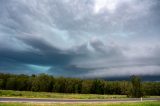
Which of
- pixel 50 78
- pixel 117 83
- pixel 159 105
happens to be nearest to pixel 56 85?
pixel 50 78

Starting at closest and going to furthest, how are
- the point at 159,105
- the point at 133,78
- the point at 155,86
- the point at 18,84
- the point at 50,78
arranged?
1. the point at 159,105
2. the point at 133,78
3. the point at 18,84
4. the point at 50,78
5. the point at 155,86

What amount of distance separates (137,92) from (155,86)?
265 ft

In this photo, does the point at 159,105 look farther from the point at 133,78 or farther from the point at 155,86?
the point at 155,86

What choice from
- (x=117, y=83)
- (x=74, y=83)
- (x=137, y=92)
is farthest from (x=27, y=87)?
(x=137, y=92)

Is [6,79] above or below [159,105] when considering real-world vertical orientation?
above

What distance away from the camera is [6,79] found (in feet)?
522

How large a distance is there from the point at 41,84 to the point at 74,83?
23.2m

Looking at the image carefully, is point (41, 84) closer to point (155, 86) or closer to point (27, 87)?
point (27, 87)

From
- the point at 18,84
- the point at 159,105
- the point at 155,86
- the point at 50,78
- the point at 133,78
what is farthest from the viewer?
the point at 155,86

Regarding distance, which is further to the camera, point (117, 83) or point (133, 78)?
point (117, 83)

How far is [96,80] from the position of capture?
171 metres

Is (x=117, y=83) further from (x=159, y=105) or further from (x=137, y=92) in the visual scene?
(x=159, y=105)

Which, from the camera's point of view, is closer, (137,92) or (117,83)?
(137,92)

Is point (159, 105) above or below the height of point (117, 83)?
below
